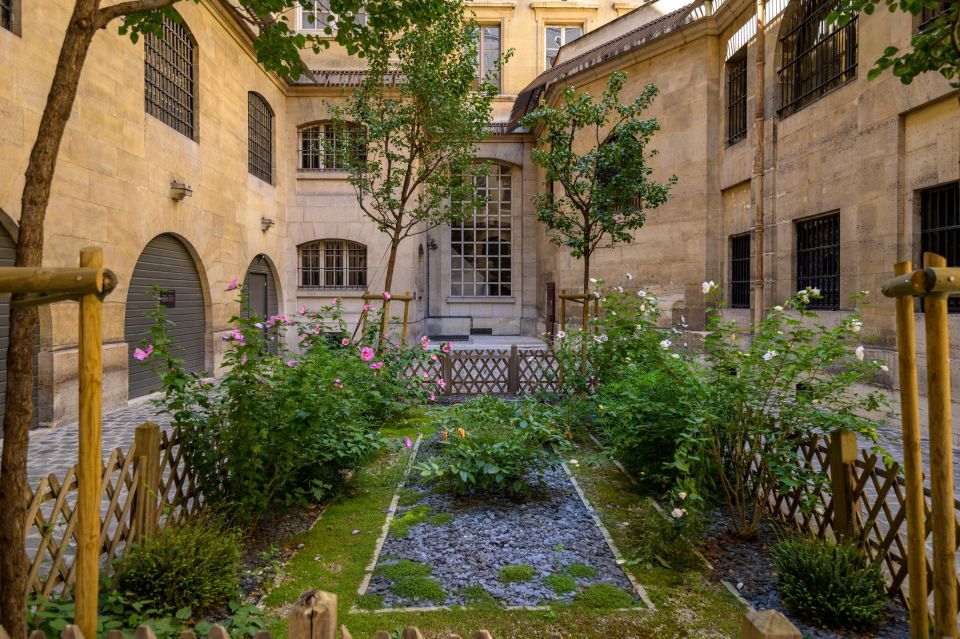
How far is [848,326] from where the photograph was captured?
423cm

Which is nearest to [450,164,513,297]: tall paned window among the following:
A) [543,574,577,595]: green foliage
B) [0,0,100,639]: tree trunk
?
[543,574,577,595]: green foliage

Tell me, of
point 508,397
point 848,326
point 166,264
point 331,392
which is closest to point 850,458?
point 848,326

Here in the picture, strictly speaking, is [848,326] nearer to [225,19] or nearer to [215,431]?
[215,431]

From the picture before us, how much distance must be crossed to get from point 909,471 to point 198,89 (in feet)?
45.9

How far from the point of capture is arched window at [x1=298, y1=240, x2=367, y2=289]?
1894 cm

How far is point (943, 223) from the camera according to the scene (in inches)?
335

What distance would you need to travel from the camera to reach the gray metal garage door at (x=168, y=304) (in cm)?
1080

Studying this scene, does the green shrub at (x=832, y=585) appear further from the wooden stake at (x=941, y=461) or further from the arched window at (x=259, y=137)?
the arched window at (x=259, y=137)

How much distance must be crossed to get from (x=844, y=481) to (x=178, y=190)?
11774 millimetres

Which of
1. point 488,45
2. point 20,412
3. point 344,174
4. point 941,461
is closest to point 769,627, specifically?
point 941,461

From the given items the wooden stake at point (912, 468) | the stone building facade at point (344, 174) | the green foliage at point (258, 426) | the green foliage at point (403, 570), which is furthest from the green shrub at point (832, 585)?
the stone building facade at point (344, 174)

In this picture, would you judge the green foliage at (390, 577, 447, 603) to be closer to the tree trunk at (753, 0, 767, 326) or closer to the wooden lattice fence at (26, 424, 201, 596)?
the wooden lattice fence at (26, 424, 201, 596)

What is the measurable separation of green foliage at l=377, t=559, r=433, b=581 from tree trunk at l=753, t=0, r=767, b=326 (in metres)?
10.9

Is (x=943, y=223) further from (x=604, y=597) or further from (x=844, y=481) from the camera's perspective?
(x=604, y=597)
